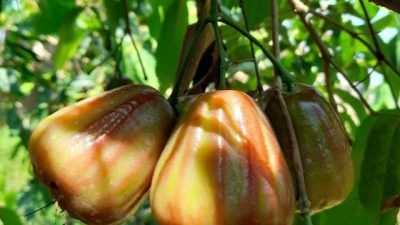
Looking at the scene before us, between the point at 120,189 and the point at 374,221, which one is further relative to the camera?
the point at 374,221

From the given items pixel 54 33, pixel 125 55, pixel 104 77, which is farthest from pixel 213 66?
pixel 104 77

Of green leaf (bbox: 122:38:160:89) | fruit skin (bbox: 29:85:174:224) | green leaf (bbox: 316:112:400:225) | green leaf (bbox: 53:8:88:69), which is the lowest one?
green leaf (bbox: 316:112:400:225)

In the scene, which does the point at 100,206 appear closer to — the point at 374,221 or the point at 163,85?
the point at 374,221

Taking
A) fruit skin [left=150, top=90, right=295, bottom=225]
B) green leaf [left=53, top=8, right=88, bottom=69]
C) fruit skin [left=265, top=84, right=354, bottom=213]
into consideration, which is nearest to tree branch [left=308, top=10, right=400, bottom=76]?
fruit skin [left=265, top=84, right=354, bottom=213]

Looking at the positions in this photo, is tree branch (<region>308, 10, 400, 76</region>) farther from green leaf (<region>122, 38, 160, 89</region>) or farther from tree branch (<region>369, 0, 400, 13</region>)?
green leaf (<region>122, 38, 160, 89</region>)

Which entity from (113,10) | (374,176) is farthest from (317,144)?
(113,10)

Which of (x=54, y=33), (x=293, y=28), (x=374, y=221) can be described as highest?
(x=54, y=33)

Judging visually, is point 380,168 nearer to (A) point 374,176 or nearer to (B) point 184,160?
(A) point 374,176
